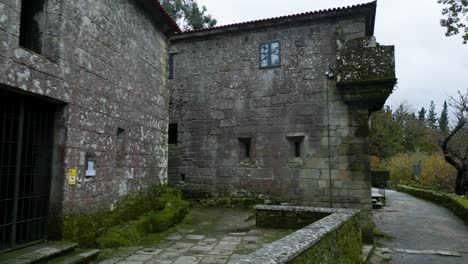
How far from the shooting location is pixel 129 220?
6.53 m

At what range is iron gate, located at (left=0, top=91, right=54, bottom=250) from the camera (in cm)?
418

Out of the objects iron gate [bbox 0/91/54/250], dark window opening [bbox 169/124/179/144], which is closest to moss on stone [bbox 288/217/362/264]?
iron gate [bbox 0/91/54/250]

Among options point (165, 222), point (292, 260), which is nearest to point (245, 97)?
point (165, 222)

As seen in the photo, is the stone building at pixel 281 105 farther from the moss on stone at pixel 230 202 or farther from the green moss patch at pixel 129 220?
the green moss patch at pixel 129 220

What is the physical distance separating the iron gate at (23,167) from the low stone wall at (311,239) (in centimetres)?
310

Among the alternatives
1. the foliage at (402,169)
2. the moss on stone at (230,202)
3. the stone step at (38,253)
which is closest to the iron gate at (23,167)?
the stone step at (38,253)

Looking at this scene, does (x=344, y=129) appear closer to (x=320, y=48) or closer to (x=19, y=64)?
(x=320, y=48)

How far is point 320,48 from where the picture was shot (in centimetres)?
912

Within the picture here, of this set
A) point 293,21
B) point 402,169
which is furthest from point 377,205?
→ point 402,169

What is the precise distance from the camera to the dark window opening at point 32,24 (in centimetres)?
467

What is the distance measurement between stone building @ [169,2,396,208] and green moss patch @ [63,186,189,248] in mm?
2322

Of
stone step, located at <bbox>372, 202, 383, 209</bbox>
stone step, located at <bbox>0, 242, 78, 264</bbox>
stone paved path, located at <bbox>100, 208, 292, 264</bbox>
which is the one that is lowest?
stone step, located at <bbox>372, 202, 383, 209</bbox>

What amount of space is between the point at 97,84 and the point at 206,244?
10.2 ft

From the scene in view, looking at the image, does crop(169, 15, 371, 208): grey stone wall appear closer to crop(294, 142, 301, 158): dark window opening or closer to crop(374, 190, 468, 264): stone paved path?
crop(294, 142, 301, 158): dark window opening
